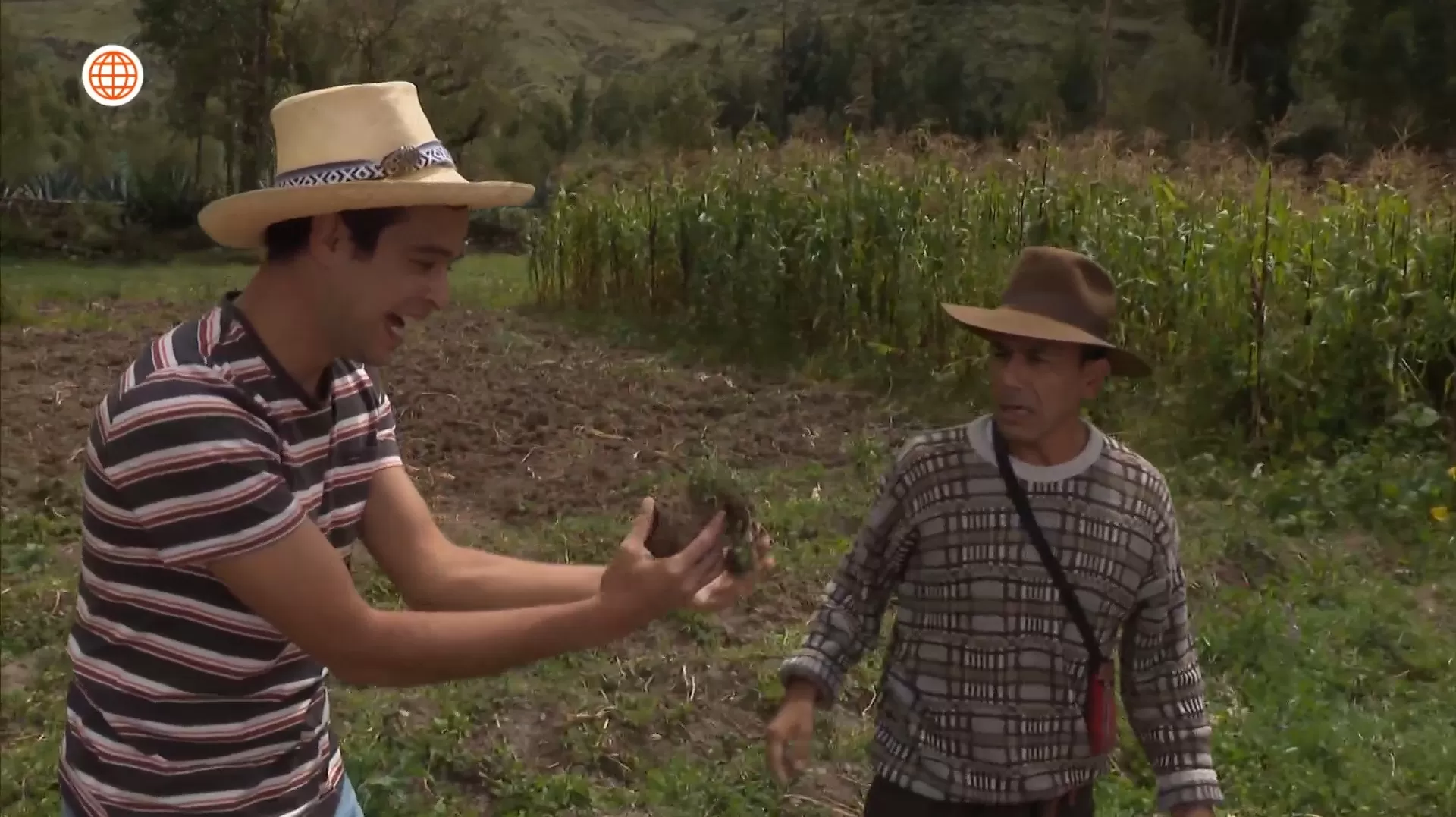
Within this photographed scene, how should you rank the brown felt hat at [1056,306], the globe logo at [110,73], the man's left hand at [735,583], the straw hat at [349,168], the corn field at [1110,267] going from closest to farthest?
1. the straw hat at [349,168]
2. the man's left hand at [735,583]
3. the brown felt hat at [1056,306]
4. the corn field at [1110,267]
5. the globe logo at [110,73]

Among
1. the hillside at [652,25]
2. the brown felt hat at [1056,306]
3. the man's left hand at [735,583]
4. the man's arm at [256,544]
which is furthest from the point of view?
the hillside at [652,25]

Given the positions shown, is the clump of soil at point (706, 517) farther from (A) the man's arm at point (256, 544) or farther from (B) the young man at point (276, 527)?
(A) the man's arm at point (256, 544)

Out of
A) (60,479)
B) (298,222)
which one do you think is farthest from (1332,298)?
(60,479)

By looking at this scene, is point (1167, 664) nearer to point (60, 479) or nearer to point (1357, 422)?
point (1357, 422)

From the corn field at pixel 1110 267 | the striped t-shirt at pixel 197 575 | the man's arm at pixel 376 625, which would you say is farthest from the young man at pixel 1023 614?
the corn field at pixel 1110 267

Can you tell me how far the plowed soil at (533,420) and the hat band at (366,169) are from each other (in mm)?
4025

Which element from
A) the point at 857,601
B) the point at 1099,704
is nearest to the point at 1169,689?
the point at 1099,704

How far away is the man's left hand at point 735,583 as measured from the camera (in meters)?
1.89

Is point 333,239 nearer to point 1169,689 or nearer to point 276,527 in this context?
point 276,527

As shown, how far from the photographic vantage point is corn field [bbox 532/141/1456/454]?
612 centimetres

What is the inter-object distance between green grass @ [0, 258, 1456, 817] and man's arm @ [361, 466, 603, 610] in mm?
1448

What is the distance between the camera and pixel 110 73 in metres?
16.1

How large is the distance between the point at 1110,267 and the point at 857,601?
540 cm

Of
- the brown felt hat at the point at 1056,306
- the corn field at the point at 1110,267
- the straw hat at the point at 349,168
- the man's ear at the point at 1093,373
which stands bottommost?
the corn field at the point at 1110,267
